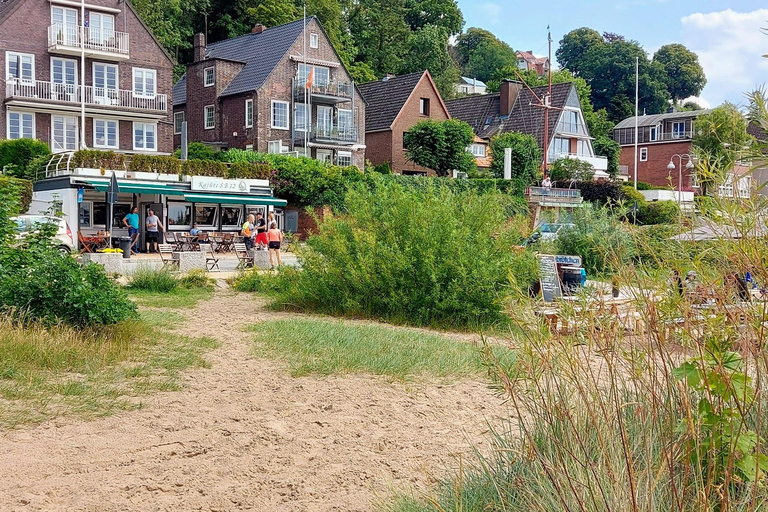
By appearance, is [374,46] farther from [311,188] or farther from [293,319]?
[293,319]

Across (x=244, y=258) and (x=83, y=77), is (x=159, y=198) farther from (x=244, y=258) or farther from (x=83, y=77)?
(x=244, y=258)

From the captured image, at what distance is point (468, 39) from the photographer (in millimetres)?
112562

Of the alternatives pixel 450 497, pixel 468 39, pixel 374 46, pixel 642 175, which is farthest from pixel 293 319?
pixel 468 39

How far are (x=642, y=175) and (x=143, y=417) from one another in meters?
79.6

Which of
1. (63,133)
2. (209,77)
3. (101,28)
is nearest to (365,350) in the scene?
(63,133)

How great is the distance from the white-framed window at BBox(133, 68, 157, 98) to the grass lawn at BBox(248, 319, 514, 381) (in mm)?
36371

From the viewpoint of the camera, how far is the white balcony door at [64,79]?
1639 inches

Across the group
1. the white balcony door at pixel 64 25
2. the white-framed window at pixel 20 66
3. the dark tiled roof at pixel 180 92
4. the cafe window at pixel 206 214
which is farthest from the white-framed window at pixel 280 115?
the white-framed window at pixel 20 66

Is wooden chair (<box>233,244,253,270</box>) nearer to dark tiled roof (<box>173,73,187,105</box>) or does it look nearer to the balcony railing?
the balcony railing

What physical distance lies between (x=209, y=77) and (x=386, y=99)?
42.4 feet

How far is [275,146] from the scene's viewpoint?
47688 millimetres

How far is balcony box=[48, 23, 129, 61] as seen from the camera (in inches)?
1619

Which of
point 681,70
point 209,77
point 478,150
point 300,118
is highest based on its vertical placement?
point 681,70

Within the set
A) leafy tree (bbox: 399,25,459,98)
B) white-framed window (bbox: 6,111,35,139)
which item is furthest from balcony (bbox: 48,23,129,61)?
leafy tree (bbox: 399,25,459,98)
